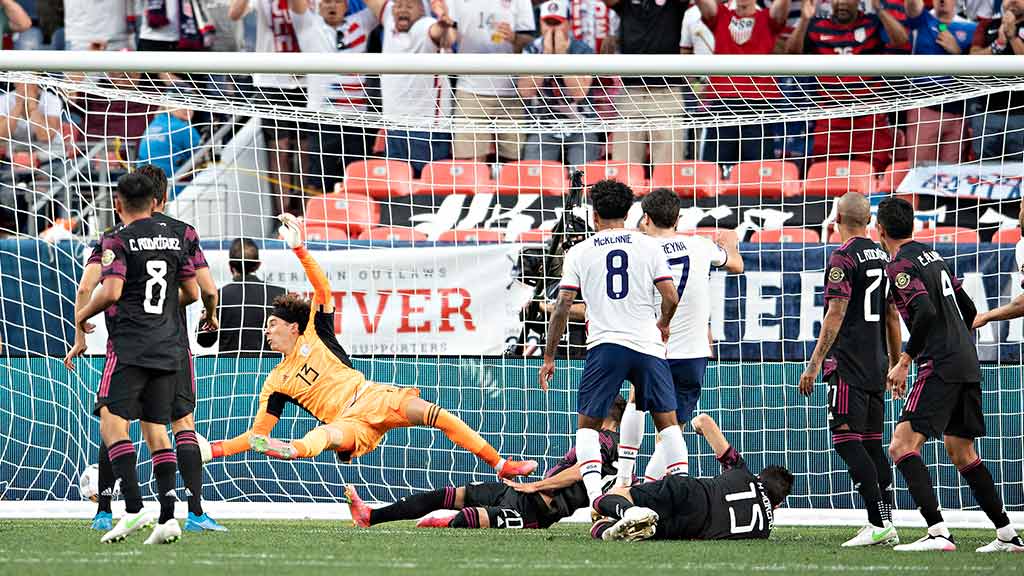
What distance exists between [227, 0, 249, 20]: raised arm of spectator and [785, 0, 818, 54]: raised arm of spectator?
226 inches

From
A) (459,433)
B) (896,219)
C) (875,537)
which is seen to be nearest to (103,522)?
(459,433)

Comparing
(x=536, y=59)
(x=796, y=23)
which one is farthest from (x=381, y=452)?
(x=796, y=23)

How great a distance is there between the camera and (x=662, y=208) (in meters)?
8.08

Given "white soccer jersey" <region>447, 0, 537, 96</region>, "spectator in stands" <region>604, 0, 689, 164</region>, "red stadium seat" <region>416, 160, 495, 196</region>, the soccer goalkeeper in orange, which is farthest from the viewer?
"white soccer jersey" <region>447, 0, 537, 96</region>

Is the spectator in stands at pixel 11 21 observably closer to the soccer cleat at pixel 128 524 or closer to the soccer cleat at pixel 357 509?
the soccer cleat at pixel 357 509

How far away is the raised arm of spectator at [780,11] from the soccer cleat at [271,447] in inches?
310

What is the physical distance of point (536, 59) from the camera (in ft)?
27.4

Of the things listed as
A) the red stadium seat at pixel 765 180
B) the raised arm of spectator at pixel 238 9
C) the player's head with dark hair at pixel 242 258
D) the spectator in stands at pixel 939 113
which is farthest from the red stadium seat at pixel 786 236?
the raised arm of spectator at pixel 238 9

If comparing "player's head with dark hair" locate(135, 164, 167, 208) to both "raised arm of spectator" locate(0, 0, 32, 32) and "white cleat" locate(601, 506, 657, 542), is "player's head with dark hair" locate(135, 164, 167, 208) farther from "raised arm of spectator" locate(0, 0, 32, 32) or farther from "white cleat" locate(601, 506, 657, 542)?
"raised arm of spectator" locate(0, 0, 32, 32)

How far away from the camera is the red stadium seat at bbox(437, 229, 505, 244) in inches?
424

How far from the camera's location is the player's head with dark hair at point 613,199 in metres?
7.58

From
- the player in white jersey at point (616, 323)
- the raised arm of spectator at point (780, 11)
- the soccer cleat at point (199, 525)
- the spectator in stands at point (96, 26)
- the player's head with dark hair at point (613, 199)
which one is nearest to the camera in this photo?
the player in white jersey at point (616, 323)

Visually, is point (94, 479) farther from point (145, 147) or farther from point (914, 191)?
point (914, 191)

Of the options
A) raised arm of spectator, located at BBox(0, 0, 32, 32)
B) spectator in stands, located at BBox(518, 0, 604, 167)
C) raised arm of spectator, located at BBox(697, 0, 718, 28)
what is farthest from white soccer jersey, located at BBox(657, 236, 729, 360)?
raised arm of spectator, located at BBox(0, 0, 32, 32)
